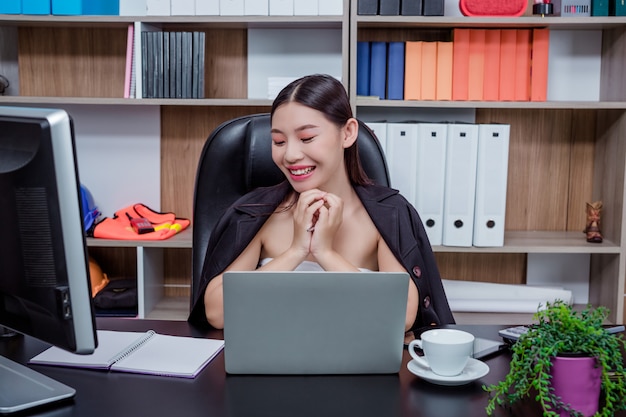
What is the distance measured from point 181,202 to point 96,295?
0.51 meters

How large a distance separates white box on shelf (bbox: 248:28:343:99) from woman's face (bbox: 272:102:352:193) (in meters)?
1.34

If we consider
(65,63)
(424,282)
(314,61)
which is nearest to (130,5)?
(65,63)

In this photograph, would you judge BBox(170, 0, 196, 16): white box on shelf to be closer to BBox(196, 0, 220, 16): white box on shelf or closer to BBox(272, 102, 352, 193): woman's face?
BBox(196, 0, 220, 16): white box on shelf

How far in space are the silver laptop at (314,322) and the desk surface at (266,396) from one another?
0.02m

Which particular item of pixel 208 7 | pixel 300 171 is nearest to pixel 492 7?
pixel 208 7

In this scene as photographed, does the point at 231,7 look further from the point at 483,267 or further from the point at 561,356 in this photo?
the point at 561,356

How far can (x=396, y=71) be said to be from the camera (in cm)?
271

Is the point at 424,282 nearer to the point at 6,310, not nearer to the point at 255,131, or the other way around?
the point at 255,131

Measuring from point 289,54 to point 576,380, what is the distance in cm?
217

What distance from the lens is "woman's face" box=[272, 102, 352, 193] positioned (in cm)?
157

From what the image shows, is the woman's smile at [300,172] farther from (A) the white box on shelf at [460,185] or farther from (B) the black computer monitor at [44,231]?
(A) the white box on shelf at [460,185]

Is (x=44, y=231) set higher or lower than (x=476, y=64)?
lower

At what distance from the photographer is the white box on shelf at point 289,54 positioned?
2.91m

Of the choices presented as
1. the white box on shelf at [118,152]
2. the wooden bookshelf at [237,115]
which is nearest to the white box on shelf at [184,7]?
the wooden bookshelf at [237,115]
